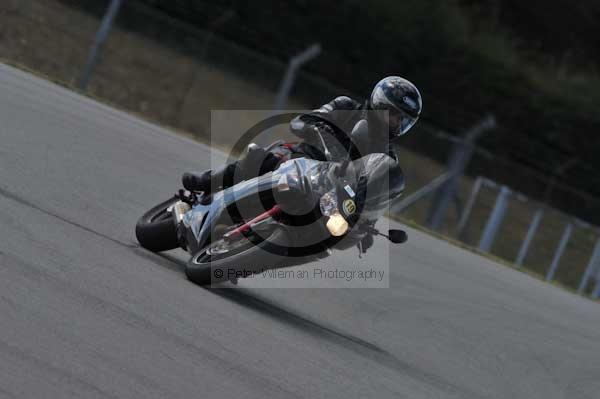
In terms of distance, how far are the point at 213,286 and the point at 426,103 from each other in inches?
664

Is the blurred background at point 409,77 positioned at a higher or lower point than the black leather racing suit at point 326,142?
higher

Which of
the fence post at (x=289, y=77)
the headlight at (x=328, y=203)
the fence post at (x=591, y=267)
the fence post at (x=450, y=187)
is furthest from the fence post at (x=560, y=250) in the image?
the headlight at (x=328, y=203)

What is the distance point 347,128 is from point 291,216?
72 cm

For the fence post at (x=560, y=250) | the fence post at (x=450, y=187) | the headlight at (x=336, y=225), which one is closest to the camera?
the headlight at (x=336, y=225)

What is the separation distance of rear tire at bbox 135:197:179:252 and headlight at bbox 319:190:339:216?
1.12 metres

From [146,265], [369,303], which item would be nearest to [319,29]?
[369,303]

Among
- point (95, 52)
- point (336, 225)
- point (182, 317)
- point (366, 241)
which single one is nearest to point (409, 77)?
point (95, 52)

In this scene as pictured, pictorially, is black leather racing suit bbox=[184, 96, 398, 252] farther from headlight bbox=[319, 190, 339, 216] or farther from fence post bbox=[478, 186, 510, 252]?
fence post bbox=[478, 186, 510, 252]

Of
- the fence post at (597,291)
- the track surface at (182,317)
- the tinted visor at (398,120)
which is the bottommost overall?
the track surface at (182,317)

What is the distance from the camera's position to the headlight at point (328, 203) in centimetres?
681

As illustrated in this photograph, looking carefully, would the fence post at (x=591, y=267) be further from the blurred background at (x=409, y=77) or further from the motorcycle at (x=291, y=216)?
the motorcycle at (x=291, y=216)

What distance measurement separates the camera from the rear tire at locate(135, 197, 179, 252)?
24.6 ft

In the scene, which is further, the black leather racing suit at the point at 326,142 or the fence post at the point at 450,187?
the fence post at the point at 450,187

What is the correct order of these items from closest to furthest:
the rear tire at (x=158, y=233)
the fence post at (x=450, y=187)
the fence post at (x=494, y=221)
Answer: the rear tire at (x=158, y=233) < the fence post at (x=494, y=221) < the fence post at (x=450, y=187)
